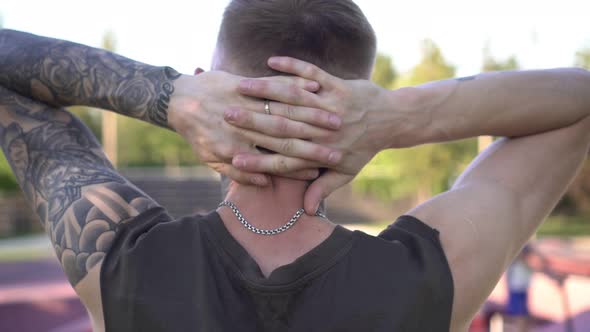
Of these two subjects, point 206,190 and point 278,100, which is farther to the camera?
point 206,190

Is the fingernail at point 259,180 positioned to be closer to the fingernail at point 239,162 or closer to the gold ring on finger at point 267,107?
the fingernail at point 239,162

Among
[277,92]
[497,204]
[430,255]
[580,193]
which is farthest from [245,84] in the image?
[580,193]

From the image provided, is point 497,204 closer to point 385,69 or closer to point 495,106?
point 495,106

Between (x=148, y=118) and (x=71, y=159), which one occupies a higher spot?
(x=148, y=118)

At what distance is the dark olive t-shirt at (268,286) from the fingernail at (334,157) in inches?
6.9

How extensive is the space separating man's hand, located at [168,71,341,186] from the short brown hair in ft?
0.20

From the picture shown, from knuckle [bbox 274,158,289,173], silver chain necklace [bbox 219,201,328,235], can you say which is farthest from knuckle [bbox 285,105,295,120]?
silver chain necklace [bbox 219,201,328,235]

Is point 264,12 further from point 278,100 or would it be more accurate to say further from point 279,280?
point 279,280

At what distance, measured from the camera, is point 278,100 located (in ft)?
4.50

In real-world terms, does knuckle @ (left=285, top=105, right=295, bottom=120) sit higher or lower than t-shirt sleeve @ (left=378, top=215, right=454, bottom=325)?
higher

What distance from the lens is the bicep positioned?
1.38 metres

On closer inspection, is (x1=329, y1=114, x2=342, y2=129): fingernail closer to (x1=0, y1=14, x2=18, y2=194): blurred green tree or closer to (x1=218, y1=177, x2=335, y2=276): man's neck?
(x1=218, y1=177, x2=335, y2=276): man's neck

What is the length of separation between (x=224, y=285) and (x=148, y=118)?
0.52 m

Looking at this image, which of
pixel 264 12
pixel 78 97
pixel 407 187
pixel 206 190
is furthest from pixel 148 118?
pixel 206 190
